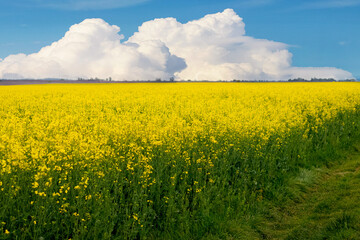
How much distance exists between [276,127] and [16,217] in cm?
828

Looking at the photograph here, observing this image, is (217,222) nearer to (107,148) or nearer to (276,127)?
(107,148)

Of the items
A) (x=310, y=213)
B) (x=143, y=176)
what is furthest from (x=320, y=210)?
(x=143, y=176)

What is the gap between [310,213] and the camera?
271 inches

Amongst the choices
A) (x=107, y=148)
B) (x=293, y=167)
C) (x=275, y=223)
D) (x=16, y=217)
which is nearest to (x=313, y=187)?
(x=293, y=167)

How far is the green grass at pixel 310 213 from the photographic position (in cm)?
587

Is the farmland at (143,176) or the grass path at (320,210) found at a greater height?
the farmland at (143,176)

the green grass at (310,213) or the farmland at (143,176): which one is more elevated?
the farmland at (143,176)

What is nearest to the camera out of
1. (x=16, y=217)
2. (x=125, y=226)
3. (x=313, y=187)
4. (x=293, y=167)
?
(x=16, y=217)

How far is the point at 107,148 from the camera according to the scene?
24.4 ft

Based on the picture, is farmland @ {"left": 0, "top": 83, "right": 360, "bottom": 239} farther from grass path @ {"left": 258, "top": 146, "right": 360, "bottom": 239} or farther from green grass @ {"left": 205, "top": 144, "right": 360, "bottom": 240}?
grass path @ {"left": 258, "top": 146, "right": 360, "bottom": 239}

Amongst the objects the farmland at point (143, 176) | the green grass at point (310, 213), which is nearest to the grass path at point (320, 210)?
the green grass at point (310, 213)

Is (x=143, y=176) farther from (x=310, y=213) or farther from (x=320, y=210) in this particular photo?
(x=320, y=210)

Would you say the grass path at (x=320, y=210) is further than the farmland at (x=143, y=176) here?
Yes

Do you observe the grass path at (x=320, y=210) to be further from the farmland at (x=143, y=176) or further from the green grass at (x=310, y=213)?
the farmland at (x=143, y=176)
